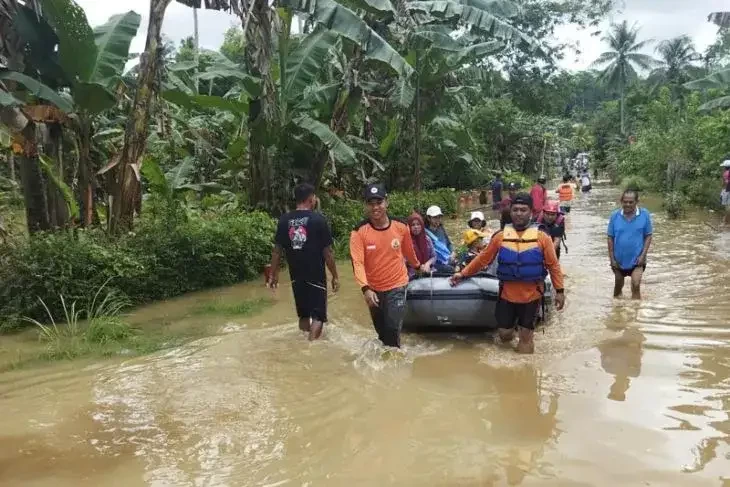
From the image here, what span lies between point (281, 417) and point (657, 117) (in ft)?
88.4

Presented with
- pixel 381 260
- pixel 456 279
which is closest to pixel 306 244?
pixel 381 260

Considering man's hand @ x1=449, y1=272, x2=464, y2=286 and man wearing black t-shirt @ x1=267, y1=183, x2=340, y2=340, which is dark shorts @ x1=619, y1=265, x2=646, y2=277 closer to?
man's hand @ x1=449, y1=272, x2=464, y2=286

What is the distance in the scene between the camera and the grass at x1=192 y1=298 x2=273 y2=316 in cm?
806

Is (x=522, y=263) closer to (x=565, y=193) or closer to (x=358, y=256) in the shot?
(x=358, y=256)

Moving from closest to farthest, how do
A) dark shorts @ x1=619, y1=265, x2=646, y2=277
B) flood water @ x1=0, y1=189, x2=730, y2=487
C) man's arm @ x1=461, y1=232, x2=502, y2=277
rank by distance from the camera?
flood water @ x1=0, y1=189, x2=730, y2=487
man's arm @ x1=461, y1=232, x2=502, y2=277
dark shorts @ x1=619, y1=265, x2=646, y2=277

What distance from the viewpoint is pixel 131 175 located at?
856 centimetres

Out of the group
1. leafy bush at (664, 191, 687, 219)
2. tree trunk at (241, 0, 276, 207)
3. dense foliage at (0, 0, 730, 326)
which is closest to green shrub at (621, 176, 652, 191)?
dense foliage at (0, 0, 730, 326)

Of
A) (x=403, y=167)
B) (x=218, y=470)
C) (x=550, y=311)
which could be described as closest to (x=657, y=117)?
(x=403, y=167)

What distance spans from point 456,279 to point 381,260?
999mm

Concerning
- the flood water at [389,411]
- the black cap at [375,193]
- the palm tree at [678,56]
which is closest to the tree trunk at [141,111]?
the flood water at [389,411]

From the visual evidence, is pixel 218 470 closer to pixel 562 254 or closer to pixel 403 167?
pixel 562 254

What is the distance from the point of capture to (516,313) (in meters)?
5.74

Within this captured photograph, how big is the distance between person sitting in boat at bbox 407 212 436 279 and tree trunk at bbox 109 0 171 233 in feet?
12.7

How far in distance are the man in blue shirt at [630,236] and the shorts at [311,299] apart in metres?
3.70
